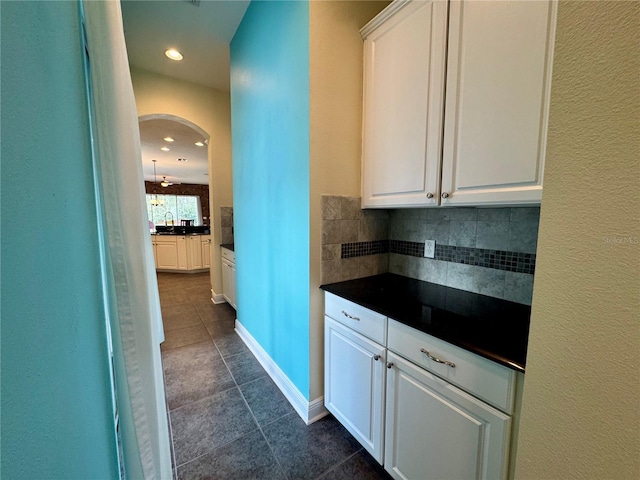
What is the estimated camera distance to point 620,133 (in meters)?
0.39

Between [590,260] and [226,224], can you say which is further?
[226,224]

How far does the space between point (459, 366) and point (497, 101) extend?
1018 mm

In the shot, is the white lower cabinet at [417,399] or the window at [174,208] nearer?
the white lower cabinet at [417,399]

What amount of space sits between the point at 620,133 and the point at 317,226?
3.98 feet

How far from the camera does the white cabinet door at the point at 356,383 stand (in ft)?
4.00

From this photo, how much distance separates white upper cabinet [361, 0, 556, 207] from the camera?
92cm

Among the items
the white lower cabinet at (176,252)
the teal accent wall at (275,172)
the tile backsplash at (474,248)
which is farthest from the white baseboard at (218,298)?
the tile backsplash at (474,248)

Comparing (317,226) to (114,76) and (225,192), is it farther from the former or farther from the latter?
(225,192)

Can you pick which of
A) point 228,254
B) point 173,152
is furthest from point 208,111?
point 173,152

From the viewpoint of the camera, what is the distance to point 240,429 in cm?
154

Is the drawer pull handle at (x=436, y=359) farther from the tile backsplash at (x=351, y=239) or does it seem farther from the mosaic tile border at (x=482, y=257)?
the tile backsplash at (x=351, y=239)

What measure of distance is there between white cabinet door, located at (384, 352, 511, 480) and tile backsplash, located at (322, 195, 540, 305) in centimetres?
64

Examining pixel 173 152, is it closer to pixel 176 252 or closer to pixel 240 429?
pixel 176 252

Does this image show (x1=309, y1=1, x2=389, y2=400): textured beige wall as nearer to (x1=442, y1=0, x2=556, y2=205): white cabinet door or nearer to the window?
(x1=442, y1=0, x2=556, y2=205): white cabinet door
